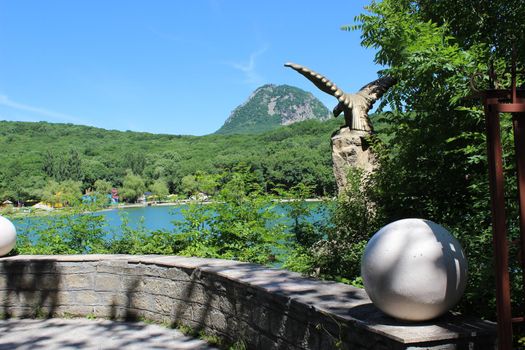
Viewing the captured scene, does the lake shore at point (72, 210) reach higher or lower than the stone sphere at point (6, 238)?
higher

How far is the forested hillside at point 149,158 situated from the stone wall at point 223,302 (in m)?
2.31

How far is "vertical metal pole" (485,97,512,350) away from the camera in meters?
2.36

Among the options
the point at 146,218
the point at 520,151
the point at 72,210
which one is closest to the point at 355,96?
the point at 146,218

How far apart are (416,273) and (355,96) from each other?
5341mm

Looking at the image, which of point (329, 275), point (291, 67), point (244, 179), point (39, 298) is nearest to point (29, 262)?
point (39, 298)

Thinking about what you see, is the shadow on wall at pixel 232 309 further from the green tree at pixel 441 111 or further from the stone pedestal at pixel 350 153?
the stone pedestal at pixel 350 153

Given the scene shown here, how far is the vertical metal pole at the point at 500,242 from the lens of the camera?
2.36m

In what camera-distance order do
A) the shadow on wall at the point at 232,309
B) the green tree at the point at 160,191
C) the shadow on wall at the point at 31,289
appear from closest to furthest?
the shadow on wall at the point at 232,309
the shadow on wall at the point at 31,289
the green tree at the point at 160,191

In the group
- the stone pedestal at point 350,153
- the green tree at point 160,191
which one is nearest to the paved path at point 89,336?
the green tree at point 160,191

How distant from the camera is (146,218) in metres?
8.32

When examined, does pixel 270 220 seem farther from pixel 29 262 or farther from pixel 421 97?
pixel 29 262

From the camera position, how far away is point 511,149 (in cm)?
391

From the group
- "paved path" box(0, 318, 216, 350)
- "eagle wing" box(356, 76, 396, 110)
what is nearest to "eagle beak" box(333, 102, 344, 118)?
"eagle wing" box(356, 76, 396, 110)

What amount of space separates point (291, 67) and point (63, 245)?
4378 mm
